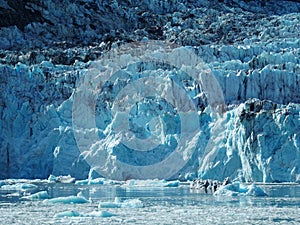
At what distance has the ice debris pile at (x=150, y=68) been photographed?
25656 millimetres

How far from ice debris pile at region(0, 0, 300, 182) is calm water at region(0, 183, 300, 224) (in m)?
2.63

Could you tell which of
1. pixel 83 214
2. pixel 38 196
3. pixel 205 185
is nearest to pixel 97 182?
pixel 205 185

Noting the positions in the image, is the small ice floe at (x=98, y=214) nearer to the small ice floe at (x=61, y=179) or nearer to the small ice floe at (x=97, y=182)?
the small ice floe at (x=97, y=182)

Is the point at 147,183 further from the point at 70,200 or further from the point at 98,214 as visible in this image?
the point at 98,214

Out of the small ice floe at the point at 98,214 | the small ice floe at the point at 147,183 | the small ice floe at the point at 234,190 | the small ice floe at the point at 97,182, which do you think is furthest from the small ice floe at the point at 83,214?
the small ice floe at the point at 97,182

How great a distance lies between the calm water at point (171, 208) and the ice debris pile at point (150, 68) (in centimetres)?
263

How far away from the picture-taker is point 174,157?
1093 inches

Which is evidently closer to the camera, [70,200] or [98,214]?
[98,214]

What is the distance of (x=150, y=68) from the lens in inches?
1382

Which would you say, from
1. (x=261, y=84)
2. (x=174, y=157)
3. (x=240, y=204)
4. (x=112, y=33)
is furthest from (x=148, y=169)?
(x=112, y=33)

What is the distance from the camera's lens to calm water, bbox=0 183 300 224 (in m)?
15.1

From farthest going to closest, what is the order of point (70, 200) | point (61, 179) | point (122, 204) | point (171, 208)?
point (61, 179) → point (70, 200) → point (122, 204) → point (171, 208)

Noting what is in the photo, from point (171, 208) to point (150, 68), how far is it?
1823cm

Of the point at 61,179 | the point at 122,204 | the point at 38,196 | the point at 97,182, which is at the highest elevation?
the point at 61,179
